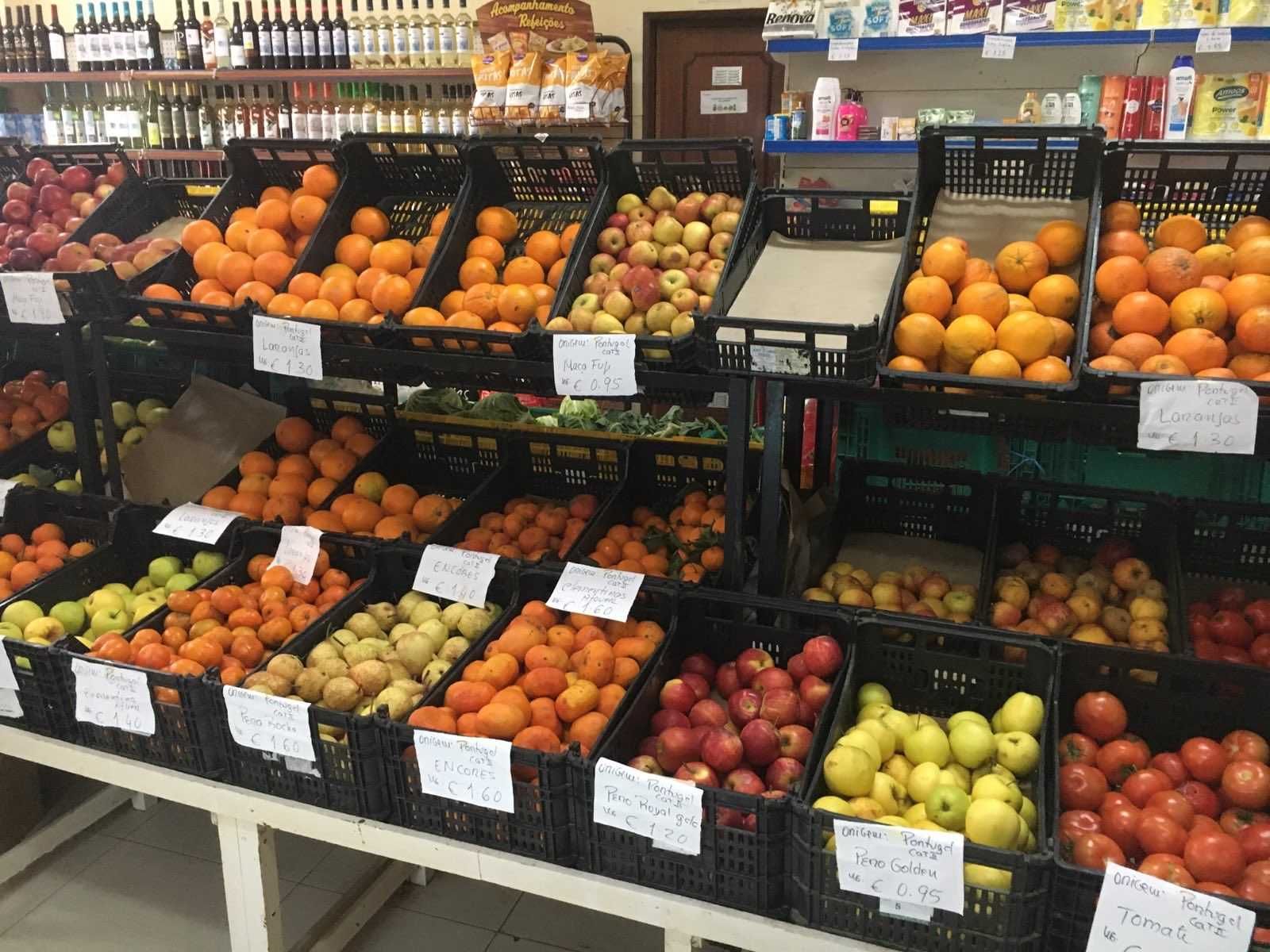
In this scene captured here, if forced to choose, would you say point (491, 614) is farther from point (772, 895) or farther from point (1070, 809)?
point (1070, 809)

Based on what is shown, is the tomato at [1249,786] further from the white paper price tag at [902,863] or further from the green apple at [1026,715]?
the white paper price tag at [902,863]

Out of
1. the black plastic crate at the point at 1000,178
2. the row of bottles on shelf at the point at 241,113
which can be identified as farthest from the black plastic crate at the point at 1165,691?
the row of bottles on shelf at the point at 241,113

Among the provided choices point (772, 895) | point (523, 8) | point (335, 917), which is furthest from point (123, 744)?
point (523, 8)

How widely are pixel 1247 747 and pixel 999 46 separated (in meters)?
3.27

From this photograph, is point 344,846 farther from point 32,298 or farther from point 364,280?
point 32,298

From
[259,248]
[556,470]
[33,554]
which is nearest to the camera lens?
[259,248]

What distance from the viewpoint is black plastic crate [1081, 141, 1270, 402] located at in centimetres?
163

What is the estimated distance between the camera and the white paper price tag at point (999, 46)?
3.94m

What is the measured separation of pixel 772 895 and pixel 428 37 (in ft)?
16.9

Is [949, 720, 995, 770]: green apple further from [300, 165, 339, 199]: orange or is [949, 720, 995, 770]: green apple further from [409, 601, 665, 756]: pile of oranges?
[300, 165, 339, 199]: orange

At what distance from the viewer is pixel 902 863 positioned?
130 centimetres

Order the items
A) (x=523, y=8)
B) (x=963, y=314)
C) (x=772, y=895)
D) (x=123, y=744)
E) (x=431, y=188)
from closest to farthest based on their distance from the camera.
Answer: (x=772, y=895) < (x=963, y=314) < (x=123, y=744) < (x=431, y=188) < (x=523, y=8)

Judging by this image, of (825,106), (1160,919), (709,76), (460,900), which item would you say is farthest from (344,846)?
(709,76)

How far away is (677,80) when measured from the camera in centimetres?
561
